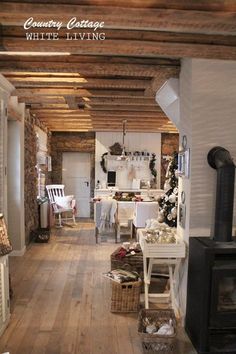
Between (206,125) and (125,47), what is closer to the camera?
(125,47)

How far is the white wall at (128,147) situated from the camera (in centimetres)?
907

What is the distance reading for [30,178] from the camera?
6.36 meters

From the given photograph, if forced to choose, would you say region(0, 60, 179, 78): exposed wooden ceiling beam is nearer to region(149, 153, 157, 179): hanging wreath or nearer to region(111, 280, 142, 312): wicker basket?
region(111, 280, 142, 312): wicker basket

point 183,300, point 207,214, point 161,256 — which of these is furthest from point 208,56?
point 183,300

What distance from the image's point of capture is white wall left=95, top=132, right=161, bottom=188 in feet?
29.8

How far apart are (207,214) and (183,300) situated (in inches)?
36.3

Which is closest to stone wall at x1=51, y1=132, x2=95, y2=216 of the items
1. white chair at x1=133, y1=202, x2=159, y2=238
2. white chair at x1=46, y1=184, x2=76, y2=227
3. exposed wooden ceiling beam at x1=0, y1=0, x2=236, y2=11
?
white chair at x1=46, y1=184, x2=76, y2=227

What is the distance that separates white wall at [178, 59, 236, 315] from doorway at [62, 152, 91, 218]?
6539 millimetres

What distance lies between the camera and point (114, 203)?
6.36 meters

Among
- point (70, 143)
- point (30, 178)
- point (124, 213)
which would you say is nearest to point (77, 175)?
→ point (70, 143)

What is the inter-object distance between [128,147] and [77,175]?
1689 mm

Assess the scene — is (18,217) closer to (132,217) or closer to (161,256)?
(132,217)

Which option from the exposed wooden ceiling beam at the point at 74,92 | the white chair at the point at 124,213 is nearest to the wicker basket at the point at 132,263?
the exposed wooden ceiling beam at the point at 74,92

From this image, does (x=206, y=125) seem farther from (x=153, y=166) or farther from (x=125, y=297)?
(x=153, y=166)
